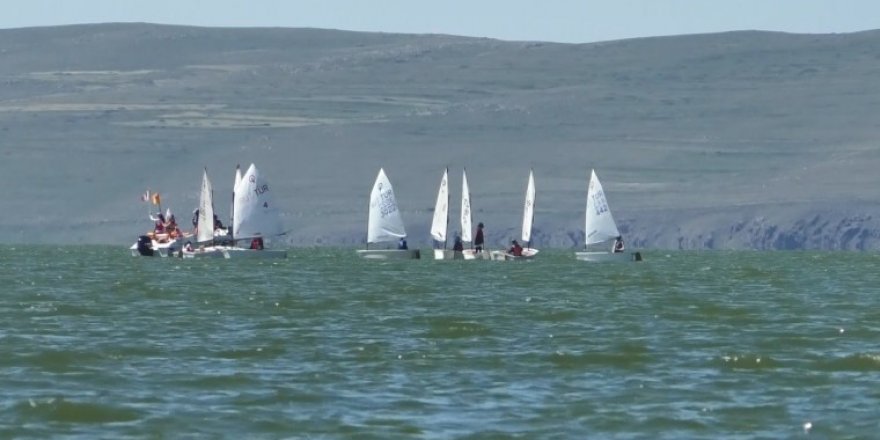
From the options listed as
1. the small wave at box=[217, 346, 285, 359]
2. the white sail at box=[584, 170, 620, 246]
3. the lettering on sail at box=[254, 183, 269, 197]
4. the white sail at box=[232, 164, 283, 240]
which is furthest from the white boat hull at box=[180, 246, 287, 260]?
the small wave at box=[217, 346, 285, 359]

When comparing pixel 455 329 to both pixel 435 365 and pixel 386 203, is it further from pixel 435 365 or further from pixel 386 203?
pixel 386 203

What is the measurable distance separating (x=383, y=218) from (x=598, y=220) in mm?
11728

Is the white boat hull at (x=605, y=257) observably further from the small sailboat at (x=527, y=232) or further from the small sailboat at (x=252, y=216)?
the small sailboat at (x=252, y=216)

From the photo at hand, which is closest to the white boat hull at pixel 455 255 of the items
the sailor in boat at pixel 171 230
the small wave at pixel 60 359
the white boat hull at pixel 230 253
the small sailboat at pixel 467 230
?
the small sailboat at pixel 467 230

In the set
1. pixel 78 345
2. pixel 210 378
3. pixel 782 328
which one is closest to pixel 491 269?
pixel 782 328

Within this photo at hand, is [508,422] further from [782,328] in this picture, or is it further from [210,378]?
[782,328]

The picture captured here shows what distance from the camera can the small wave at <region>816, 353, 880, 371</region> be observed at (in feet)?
113

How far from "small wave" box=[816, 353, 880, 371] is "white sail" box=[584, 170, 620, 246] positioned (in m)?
72.3

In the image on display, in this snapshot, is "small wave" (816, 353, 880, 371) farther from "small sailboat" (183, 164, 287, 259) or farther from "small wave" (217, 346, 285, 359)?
"small sailboat" (183, 164, 287, 259)

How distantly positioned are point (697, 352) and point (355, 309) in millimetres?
15517

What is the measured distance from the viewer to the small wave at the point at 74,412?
2786 centimetres

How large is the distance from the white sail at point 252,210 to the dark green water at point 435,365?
46.5 metres

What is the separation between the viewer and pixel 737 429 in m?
27.2

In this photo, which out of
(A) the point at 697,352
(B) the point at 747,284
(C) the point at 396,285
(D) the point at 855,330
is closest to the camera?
(A) the point at 697,352
